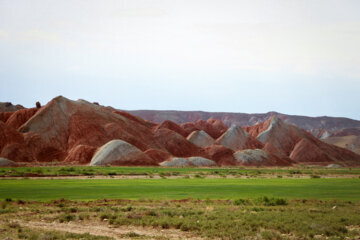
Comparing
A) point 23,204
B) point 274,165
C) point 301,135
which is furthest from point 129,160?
point 301,135

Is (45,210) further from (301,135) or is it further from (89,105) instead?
(301,135)

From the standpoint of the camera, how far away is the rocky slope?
316ft

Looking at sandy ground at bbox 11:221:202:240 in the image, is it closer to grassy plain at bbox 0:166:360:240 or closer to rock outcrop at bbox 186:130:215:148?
grassy plain at bbox 0:166:360:240

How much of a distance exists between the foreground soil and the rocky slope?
69844 mm

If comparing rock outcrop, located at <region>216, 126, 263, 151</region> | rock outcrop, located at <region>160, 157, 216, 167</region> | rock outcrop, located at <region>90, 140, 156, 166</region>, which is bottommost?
rock outcrop, located at <region>160, 157, 216, 167</region>

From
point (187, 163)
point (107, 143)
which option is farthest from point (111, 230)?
point (107, 143)

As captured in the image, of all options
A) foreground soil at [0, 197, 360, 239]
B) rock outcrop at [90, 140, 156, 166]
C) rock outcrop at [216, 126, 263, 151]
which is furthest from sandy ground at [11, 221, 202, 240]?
rock outcrop at [216, 126, 263, 151]

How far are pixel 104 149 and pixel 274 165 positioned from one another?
47435 millimetres

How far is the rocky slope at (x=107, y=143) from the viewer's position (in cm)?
9619

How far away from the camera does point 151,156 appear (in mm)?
102375

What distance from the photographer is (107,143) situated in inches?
3861

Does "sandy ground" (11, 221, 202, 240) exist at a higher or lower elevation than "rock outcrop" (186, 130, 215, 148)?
lower

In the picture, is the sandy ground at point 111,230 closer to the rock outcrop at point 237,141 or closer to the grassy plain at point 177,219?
the grassy plain at point 177,219

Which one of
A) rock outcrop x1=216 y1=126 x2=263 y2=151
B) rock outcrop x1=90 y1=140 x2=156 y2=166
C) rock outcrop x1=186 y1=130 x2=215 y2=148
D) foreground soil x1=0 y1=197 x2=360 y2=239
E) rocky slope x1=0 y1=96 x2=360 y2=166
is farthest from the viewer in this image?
rock outcrop x1=216 y1=126 x2=263 y2=151
